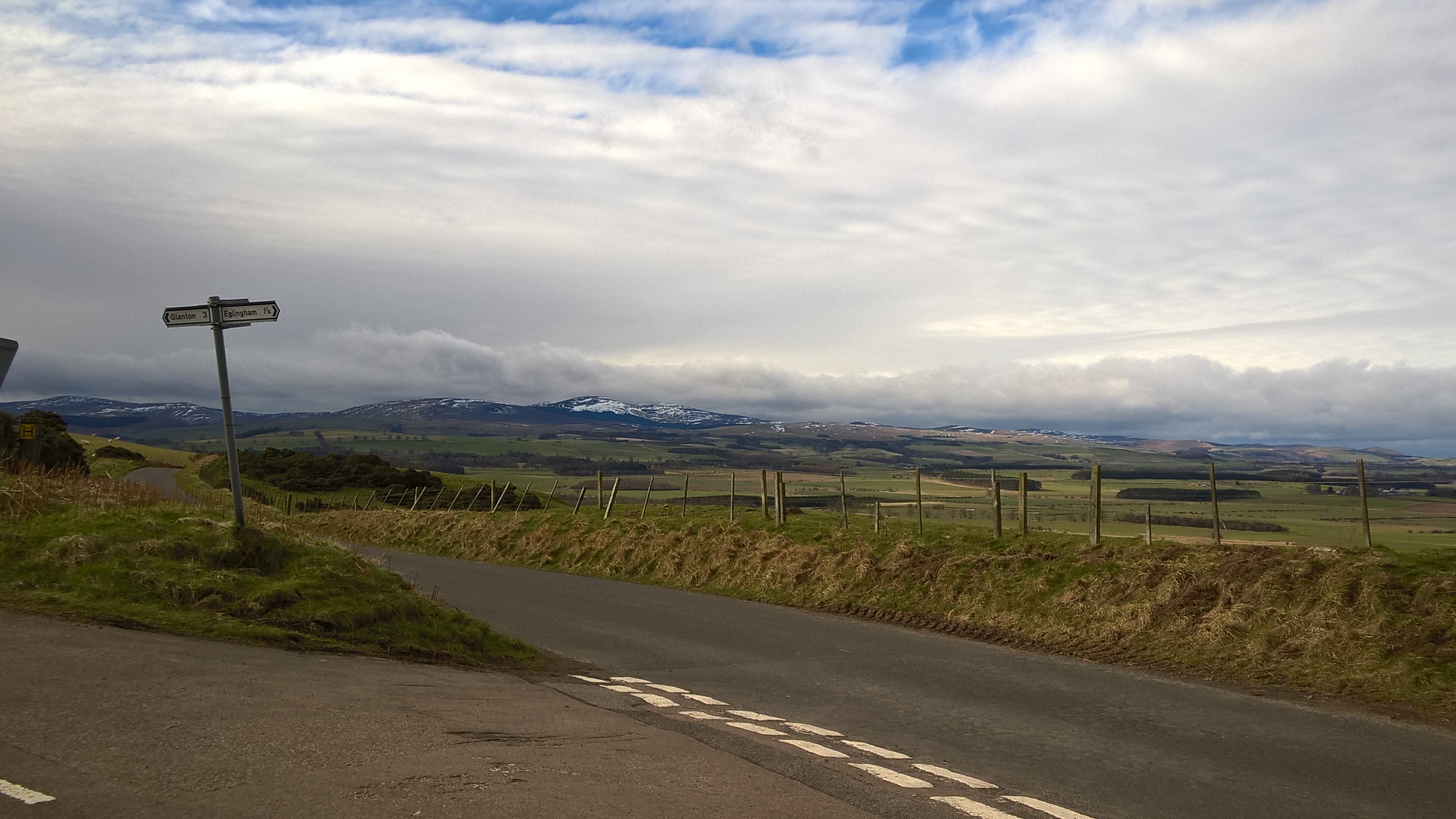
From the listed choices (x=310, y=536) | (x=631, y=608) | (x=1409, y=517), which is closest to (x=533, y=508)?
(x=631, y=608)

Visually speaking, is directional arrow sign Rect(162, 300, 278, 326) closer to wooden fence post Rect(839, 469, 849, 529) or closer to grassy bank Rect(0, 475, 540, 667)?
grassy bank Rect(0, 475, 540, 667)

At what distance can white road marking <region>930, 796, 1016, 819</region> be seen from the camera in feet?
21.4

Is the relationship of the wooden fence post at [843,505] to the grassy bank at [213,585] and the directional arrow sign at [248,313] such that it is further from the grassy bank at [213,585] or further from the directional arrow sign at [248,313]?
the directional arrow sign at [248,313]

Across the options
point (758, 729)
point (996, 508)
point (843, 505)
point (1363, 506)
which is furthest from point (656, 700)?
point (843, 505)

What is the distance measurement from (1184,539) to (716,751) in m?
14.0

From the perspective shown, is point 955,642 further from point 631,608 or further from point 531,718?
point 531,718

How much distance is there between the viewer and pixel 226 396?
1261 centimetres

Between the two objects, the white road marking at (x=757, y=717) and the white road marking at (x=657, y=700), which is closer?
the white road marking at (x=757, y=717)

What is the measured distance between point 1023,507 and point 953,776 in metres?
14.4

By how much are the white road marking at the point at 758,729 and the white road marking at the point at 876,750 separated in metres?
0.61

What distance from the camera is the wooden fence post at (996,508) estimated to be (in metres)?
21.2

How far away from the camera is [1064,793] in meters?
7.31

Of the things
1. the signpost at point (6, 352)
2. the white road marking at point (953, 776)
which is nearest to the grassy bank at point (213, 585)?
the signpost at point (6, 352)

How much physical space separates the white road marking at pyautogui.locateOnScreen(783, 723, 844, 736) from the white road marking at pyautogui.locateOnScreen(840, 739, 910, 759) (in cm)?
25
